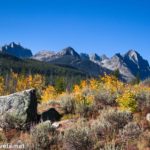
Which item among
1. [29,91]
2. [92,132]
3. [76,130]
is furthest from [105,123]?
[29,91]

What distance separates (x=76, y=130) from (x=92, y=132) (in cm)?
108

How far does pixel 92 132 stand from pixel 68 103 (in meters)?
5.23

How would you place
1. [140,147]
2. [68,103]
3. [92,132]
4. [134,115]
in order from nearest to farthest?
[140,147] → [92,132] → [134,115] → [68,103]

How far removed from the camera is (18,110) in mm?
14578

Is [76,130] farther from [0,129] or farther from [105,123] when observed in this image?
[0,129]

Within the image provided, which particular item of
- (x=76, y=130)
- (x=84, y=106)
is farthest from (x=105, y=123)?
(x=84, y=106)

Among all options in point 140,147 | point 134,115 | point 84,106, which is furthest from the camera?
point 84,106

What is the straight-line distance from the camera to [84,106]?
1554cm

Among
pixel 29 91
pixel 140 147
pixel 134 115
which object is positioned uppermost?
pixel 29 91

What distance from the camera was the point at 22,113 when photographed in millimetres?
14438

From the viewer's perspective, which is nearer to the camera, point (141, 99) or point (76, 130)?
point (76, 130)

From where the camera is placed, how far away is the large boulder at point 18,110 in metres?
13.9

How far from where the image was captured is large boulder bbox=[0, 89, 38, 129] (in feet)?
45.7

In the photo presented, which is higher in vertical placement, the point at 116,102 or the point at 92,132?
the point at 116,102
